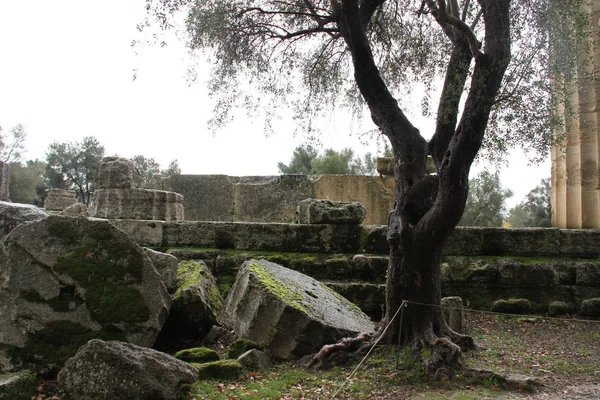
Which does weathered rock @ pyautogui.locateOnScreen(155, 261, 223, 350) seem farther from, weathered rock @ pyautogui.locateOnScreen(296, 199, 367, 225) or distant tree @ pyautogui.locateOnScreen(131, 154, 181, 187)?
distant tree @ pyautogui.locateOnScreen(131, 154, 181, 187)

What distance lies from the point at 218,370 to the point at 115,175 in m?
5.63

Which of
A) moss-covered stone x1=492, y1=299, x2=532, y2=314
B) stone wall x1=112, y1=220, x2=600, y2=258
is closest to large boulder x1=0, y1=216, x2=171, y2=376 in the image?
stone wall x1=112, y1=220, x2=600, y2=258

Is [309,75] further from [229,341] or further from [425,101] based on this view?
[229,341]

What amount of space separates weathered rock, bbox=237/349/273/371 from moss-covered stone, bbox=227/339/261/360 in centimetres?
29

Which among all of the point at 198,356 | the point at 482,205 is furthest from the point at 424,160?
the point at 482,205

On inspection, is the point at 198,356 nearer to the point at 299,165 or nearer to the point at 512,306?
the point at 512,306

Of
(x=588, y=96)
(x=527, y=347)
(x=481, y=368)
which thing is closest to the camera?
(x=481, y=368)

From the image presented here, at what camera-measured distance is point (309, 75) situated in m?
8.95

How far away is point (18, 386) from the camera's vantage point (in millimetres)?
4461

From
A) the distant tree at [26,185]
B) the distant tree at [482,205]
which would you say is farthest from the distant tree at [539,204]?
the distant tree at [26,185]

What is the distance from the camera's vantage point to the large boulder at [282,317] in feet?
18.8

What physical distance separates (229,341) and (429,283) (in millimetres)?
2625

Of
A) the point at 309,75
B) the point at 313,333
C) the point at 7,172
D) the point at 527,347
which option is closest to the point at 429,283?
the point at 313,333

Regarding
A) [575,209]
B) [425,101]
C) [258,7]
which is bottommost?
[575,209]
